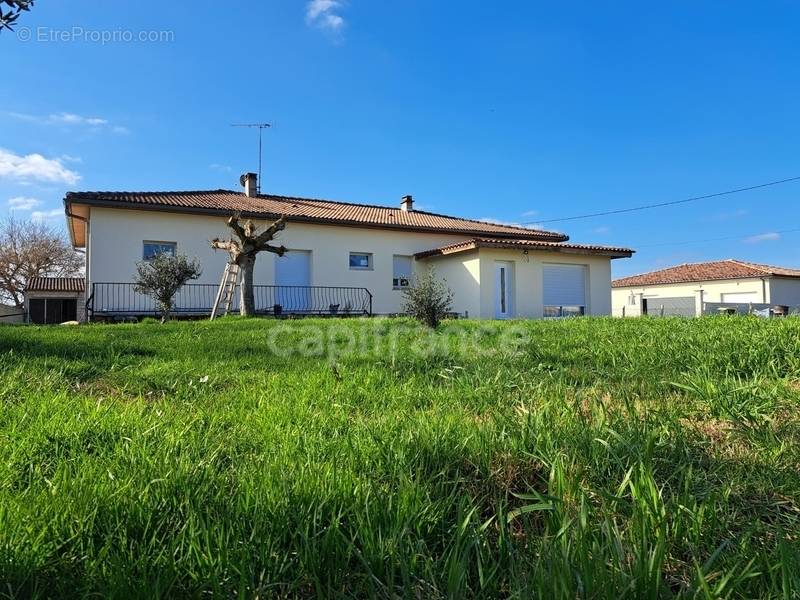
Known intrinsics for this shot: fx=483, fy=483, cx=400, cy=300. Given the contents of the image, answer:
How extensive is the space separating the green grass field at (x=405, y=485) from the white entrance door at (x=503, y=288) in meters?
13.4

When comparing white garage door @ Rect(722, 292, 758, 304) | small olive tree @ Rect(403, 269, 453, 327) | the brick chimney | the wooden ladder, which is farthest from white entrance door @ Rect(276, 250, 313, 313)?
white garage door @ Rect(722, 292, 758, 304)

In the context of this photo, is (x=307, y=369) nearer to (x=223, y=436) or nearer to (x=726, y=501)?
(x=223, y=436)

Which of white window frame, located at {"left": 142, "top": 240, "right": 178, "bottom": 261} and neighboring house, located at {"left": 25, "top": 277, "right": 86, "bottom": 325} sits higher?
white window frame, located at {"left": 142, "top": 240, "right": 178, "bottom": 261}

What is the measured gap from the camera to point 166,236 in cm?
1517

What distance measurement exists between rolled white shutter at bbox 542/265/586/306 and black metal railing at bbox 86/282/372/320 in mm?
6817

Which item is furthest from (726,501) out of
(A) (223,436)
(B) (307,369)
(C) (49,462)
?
(B) (307,369)

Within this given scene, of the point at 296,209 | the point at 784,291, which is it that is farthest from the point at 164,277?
the point at 784,291

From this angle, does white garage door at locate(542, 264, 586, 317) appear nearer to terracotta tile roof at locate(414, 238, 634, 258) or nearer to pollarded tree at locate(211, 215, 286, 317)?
terracotta tile roof at locate(414, 238, 634, 258)

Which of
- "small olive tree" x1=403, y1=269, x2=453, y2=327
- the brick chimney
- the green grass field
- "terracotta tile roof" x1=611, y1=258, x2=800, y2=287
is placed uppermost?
the brick chimney

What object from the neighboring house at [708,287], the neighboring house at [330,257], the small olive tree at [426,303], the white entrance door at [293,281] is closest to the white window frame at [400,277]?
the neighboring house at [330,257]

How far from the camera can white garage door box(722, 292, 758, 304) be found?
30609 mm

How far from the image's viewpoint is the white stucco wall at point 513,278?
16.7 m

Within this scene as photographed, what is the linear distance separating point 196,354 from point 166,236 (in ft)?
37.5

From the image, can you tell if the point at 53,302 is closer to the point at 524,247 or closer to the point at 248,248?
the point at 248,248
